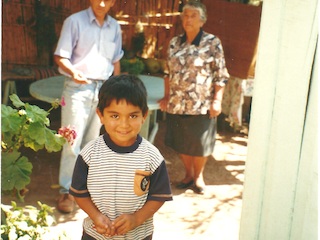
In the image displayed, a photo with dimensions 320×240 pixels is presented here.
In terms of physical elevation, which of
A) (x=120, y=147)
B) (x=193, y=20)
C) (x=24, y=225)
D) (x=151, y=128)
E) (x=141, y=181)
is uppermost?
(x=193, y=20)

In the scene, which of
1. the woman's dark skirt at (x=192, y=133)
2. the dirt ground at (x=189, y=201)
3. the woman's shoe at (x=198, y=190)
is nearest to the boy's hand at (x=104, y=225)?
the dirt ground at (x=189, y=201)

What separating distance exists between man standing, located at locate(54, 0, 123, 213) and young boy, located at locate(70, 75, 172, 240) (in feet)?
6.17

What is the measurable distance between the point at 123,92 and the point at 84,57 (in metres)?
2.11

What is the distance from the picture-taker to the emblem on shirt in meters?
2.30

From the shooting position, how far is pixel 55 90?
18.1 feet

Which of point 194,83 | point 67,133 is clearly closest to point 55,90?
point 194,83

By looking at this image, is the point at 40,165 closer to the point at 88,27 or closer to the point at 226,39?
the point at 88,27

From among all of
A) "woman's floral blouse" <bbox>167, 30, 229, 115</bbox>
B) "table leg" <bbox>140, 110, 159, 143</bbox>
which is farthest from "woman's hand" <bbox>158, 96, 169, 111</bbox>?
"table leg" <bbox>140, 110, 159, 143</bbox>

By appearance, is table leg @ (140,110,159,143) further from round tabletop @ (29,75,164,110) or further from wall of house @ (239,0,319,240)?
A: wall of house @ (239,0,319,240)

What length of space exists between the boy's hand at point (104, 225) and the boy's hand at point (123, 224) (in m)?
0.02

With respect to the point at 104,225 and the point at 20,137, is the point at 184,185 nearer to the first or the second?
the point at 20,137

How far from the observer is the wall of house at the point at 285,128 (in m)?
2.20

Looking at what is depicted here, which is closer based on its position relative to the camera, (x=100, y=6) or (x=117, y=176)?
(x=117, y=176)

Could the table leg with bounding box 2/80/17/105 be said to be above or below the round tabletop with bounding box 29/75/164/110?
below
